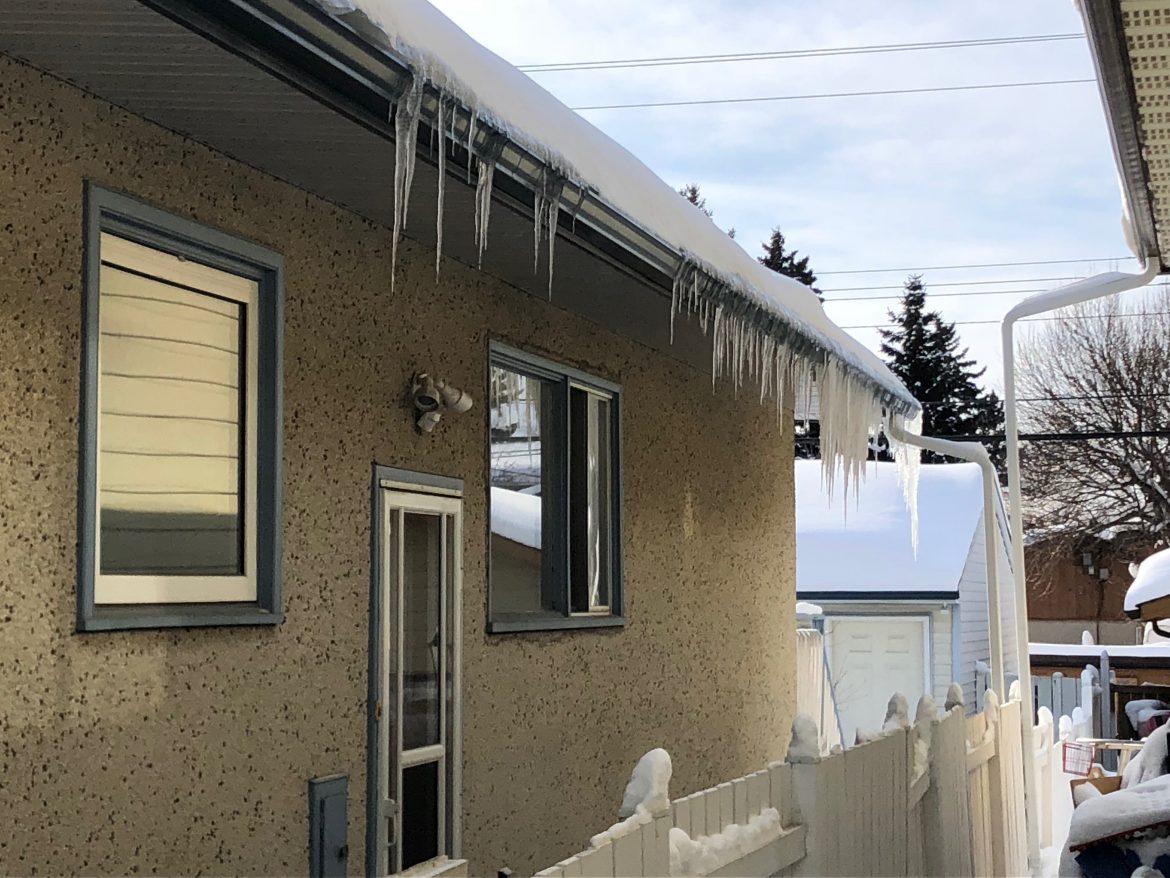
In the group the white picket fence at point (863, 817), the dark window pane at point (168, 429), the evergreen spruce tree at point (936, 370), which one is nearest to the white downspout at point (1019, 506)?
the white picket fence at point (863, 817)

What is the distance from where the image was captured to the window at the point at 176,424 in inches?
160

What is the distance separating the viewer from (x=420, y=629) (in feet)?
18.8

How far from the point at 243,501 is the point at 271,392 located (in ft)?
1.23

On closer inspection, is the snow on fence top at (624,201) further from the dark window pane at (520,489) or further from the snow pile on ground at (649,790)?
the snow pile on ground at (649,790)

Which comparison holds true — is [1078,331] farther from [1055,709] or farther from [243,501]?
[243,501]

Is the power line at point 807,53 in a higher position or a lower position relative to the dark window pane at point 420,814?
higher

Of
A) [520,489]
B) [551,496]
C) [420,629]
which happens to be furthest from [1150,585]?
[420,629]

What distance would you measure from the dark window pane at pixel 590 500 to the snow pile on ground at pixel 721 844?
3.24m

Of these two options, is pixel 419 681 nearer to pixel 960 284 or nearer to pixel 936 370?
pixel 936 370

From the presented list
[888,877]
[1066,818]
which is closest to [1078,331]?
[1066,818]

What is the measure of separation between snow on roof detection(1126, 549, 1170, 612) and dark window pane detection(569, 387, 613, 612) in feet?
11.3

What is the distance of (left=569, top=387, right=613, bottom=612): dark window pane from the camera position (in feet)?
24.0

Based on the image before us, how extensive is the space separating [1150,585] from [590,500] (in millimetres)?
3773

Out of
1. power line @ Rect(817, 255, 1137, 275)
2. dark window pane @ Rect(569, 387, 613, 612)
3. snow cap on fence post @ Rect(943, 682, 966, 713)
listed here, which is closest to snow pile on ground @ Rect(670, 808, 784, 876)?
dark window pane @ Rect(569, 387, 613, 612)
